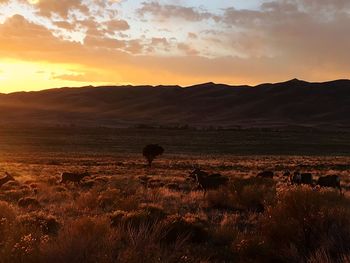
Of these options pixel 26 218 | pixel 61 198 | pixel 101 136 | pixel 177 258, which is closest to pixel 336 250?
pixel 177 258

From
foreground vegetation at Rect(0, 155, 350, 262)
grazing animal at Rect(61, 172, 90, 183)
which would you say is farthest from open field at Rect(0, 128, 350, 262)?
grazing animal at Rect(61, 172, 90, 183)

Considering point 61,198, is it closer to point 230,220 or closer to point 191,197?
point 191,197

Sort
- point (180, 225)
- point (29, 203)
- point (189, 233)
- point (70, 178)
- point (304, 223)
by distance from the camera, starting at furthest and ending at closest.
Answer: point (70, 178), point (29, 203), point (180, 225), point (189, 233), point (304, 223)

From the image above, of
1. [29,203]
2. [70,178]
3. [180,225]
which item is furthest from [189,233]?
[70,178]

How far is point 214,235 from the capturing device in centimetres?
1251

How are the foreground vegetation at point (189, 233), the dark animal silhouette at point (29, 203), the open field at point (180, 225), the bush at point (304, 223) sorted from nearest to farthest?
1. the foreground vegetation at point (189, 233)
2. the open field at point (180, 225)
3. the bush at point (304, 223)
4. the dark animal silhouette at point (29, 203)

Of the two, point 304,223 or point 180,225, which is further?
point 180,225

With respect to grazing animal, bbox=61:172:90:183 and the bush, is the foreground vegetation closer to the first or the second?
the bush

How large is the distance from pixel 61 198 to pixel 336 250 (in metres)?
13.1

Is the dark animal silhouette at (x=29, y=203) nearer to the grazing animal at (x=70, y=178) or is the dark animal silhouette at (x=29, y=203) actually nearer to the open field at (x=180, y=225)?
the open field at (x=180, y=225)

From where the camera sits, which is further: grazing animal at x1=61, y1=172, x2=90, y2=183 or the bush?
grazing animal at x1=61, y1=172, x2=90, y2=183

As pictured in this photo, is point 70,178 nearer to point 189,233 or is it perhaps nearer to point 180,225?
point 180,225

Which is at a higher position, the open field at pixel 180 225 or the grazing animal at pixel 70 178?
the open field at pixel 180 225

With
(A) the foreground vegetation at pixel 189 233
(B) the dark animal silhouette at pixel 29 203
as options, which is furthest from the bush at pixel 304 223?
(B) the dark animal silhouette at pixel 29 203
